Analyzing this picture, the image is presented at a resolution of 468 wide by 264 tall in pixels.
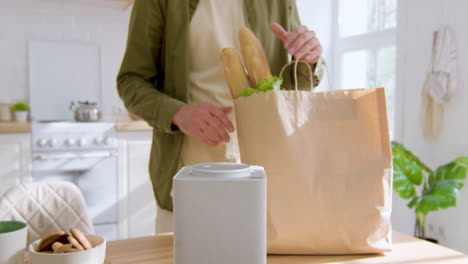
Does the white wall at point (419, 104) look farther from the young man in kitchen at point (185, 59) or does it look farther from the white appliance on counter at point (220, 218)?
the white appliance on counter at point (220, 218)

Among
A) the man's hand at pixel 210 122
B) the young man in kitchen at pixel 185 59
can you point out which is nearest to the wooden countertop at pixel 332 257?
the man's hand at pixel 210 122

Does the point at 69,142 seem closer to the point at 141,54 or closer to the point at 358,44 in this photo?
the point at 141,54

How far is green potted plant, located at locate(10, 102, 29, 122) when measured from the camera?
A: 2664mm

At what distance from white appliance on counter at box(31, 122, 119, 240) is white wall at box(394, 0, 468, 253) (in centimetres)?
176

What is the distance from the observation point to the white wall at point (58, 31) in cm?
281

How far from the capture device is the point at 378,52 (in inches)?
113

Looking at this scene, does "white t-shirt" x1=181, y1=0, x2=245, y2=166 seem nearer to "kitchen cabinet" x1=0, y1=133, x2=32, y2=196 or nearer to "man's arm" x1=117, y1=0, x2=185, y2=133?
"man's arm" x1=117, y1=0, x2=185, y2=133

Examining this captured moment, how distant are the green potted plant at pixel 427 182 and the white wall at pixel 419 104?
13 cm

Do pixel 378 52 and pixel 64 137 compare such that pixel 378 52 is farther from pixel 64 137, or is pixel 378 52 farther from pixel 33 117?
pixel 33 117

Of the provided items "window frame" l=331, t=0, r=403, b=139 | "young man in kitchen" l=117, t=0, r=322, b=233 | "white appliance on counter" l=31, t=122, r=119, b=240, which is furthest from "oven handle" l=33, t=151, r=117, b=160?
"window frame" l=331, t=0, r=403, b=139

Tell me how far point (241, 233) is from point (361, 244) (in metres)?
0.27

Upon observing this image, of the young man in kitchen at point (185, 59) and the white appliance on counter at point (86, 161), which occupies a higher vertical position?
the young man in kitchen at point (185, 59)

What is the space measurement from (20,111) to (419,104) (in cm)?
248

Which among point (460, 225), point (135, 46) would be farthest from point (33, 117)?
point (460, 225)
